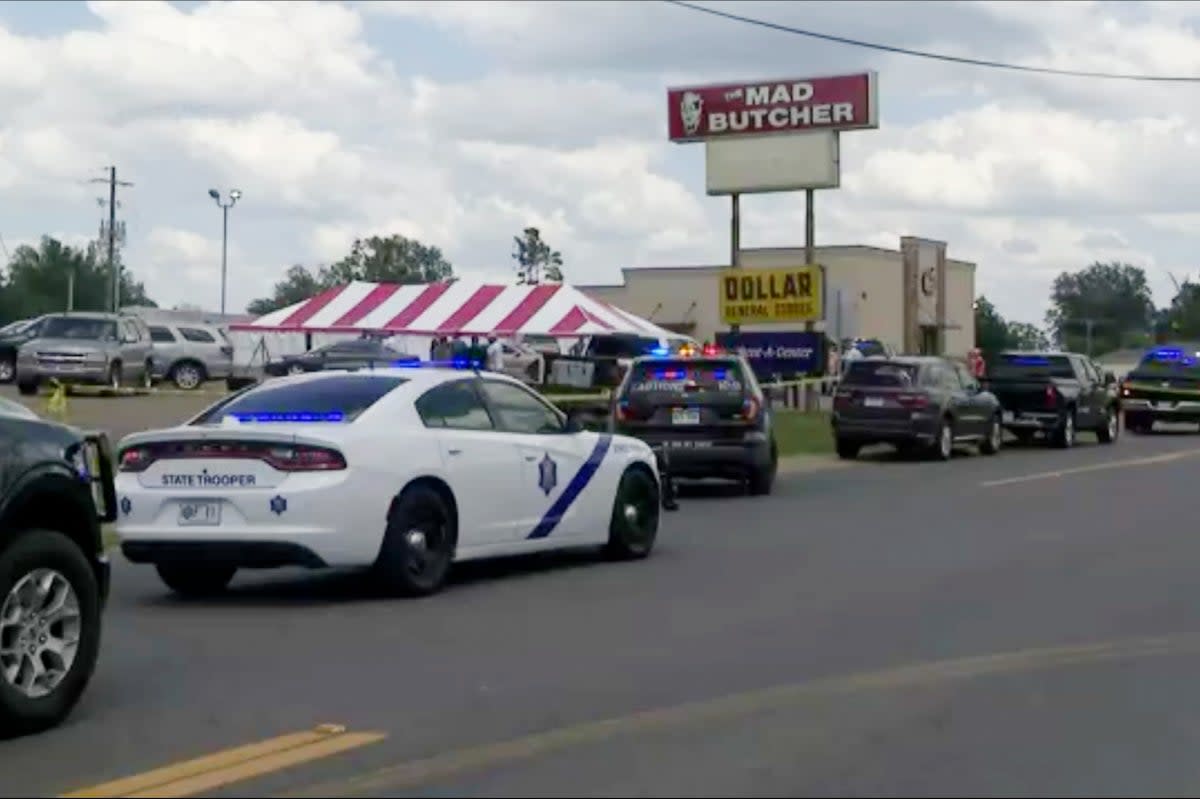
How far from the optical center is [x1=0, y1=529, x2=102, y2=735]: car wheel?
342 inches

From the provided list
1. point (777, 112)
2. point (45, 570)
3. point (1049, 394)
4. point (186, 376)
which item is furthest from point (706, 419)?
point (186, 376)

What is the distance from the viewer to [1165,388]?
143 ft

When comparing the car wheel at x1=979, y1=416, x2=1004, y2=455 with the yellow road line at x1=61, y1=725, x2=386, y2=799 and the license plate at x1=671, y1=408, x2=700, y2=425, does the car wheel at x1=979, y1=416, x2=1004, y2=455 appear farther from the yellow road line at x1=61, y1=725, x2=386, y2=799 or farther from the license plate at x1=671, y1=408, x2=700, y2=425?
the yellow road line at x1=61, y1=725, x2=386, y2=799

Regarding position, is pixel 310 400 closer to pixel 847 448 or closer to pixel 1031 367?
pixel 847 448

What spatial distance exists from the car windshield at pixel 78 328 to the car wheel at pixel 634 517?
2758 centimetres

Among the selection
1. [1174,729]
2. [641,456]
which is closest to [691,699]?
[1174,729]

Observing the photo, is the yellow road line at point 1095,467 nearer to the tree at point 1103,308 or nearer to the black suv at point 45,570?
the black suv at point 45,570

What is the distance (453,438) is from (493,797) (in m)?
6.39

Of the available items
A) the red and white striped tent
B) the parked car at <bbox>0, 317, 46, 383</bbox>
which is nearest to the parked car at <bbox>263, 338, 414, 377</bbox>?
the red and white striped tent

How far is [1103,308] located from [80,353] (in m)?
117

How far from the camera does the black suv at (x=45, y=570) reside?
8711mm

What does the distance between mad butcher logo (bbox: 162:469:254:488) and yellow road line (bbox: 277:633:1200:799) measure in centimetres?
419

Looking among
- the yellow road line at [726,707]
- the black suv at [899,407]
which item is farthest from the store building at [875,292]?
the yellow road line at [726,707]

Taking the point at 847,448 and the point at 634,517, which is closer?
the point at 634,517
